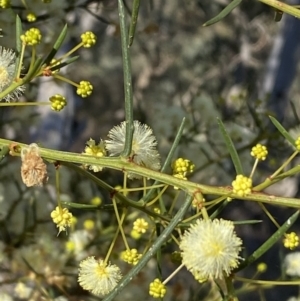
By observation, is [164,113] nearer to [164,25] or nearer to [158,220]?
[158,220]

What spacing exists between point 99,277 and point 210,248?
138mm

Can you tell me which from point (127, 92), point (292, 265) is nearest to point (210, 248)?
point (127, 92)

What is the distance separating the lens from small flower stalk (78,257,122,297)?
63 centimetres

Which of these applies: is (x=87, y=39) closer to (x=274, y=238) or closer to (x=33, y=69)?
(x=33, y=69)

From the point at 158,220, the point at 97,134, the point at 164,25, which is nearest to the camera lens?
the point at 158,220

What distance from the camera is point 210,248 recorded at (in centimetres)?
56

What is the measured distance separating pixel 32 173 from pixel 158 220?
0.59 ft

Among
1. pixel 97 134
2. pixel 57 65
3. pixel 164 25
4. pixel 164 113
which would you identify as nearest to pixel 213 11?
pixel 164 25

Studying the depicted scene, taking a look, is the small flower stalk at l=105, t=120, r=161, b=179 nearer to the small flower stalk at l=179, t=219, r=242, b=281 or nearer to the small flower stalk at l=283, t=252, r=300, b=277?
the small flower stalk at l=179, t=219, r=242, b=281

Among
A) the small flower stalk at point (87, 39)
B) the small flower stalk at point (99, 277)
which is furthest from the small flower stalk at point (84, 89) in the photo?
the small flower stalk at point (99, 277)

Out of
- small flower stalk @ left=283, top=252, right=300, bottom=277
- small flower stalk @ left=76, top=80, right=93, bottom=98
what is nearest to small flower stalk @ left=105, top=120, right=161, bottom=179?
small flower stalk @ left=76, top=80, right=93, bottom=98

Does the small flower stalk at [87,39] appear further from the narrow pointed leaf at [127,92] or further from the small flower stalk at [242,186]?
the small flower stalk at [242,186]

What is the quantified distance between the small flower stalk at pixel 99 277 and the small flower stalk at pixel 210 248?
102 mm

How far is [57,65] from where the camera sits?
636mm
